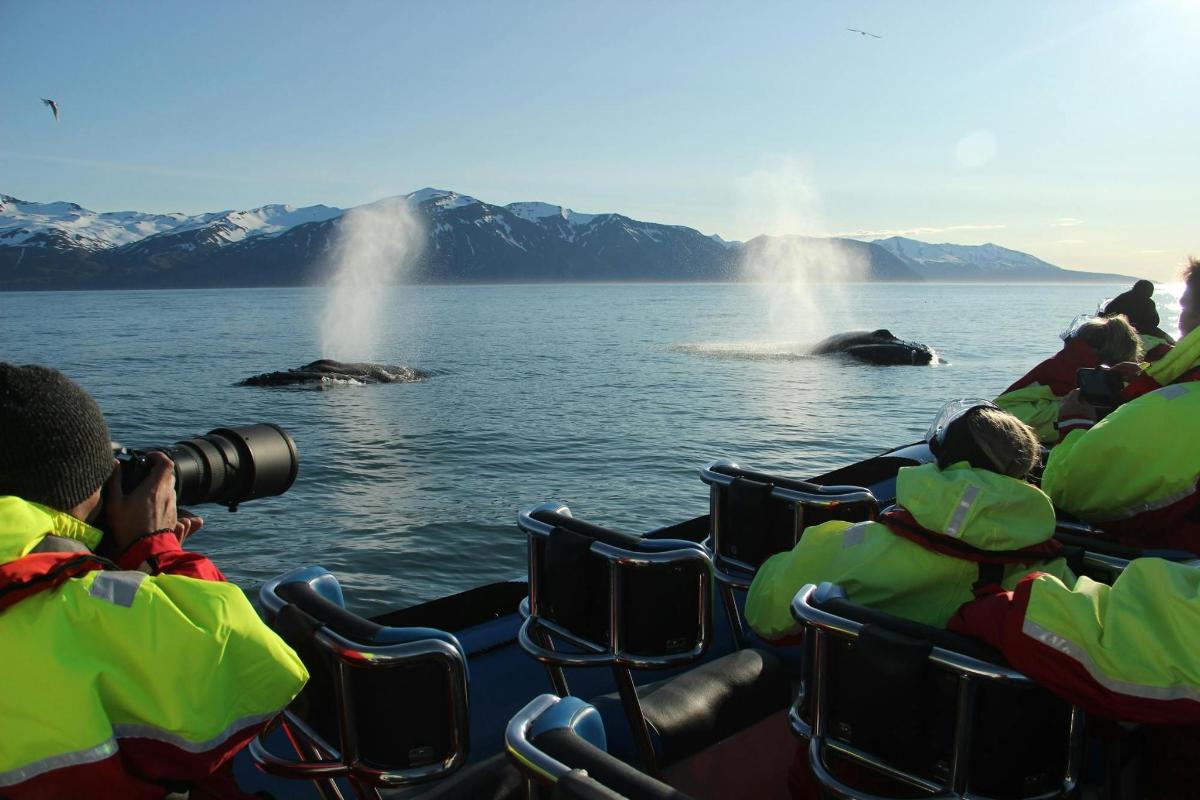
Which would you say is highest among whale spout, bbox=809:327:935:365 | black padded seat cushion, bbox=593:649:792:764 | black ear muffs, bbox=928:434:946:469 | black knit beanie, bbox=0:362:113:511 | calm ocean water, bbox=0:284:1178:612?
black knit beanie, bbox=0:362:113:511

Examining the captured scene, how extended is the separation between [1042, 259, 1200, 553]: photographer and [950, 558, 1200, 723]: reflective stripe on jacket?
Result: 1616 mm

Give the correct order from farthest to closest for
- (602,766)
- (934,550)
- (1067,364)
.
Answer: (1067,364), (934,550), (602,766)

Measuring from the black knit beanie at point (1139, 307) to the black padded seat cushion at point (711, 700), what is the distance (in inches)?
216

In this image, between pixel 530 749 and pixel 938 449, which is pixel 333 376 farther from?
pixel 530 749

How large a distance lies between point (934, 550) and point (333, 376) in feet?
107

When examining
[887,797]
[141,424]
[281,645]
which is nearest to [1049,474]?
[887,797]

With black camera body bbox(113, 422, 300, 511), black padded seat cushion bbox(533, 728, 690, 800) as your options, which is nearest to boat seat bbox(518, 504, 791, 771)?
black camera body bbox(113, 422, 300, 511)

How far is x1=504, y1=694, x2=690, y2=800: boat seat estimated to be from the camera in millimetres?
1805

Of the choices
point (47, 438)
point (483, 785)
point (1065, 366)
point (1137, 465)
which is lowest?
point (483, 785)

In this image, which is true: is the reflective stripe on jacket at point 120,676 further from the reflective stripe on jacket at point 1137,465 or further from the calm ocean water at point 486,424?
the calm ocean water at point 486,424

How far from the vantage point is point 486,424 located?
25.3 meters

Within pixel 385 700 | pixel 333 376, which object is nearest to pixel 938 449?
pixel 385 700

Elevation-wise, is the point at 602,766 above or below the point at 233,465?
below

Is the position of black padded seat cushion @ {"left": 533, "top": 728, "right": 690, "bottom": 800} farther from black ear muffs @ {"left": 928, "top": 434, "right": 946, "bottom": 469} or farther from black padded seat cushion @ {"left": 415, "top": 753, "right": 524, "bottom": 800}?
black ear muffs @ {"left": 928, "top": 434, "right": 946, "bottom": 469}
